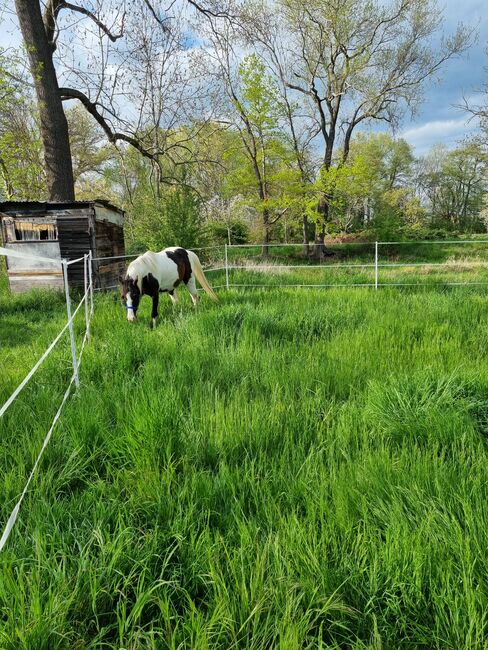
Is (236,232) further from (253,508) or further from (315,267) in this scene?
(253,508)

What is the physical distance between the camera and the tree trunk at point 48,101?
11258mm

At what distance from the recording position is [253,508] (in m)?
1.90

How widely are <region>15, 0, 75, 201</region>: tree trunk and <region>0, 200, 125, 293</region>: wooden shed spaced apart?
1.40m

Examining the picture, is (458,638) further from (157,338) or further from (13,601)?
(157,338)

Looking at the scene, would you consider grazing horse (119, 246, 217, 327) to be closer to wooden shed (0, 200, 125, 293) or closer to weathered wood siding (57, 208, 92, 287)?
wooden shed (0, 200, 125, 293)

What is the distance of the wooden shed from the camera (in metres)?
11.0

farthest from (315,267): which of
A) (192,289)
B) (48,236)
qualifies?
(48,236)

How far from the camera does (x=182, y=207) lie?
13.9m

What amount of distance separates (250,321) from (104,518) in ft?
12.1

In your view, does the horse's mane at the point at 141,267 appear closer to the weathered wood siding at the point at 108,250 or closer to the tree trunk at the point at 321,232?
the weathered wood siding at the point at 108,250

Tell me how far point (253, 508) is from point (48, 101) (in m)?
14.1

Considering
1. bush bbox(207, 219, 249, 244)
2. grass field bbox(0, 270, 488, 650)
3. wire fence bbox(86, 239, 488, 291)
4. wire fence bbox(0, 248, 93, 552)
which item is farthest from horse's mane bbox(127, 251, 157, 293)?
bush bbox(207, 219, 249, 244)

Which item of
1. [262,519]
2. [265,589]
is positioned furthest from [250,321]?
[265,589]

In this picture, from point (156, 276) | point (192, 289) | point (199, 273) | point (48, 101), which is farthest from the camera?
point (48, 101)
